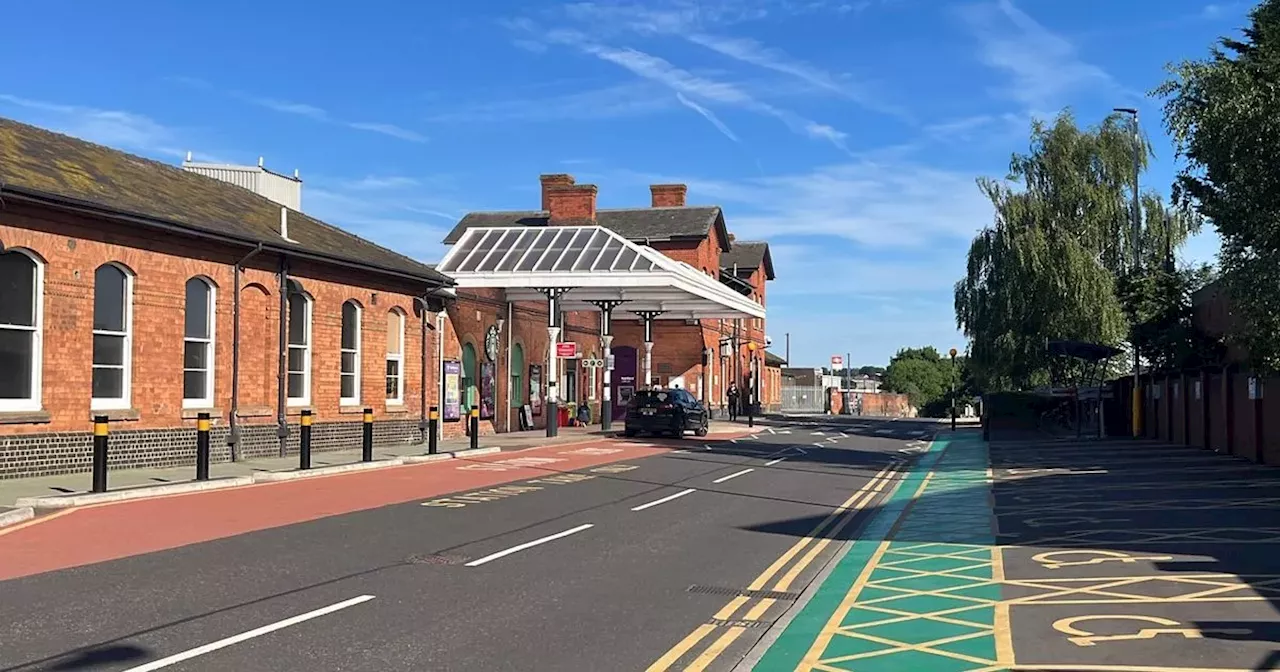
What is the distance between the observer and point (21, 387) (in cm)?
1720

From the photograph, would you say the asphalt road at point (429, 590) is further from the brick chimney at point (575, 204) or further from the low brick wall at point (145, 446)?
the brick chimney at point (575, 204)

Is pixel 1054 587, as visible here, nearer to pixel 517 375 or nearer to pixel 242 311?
pixel 242 311

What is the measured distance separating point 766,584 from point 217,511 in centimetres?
805

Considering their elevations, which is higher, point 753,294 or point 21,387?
point 753,294

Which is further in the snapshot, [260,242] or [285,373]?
[285,373]

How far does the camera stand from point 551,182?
5925 cm

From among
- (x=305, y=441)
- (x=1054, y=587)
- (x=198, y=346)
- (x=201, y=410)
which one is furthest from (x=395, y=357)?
(x=1054, y=587)

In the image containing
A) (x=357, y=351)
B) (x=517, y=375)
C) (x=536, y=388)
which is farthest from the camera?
(x=536, y=388)

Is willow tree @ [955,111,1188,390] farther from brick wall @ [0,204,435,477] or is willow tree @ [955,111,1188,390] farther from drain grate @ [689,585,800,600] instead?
drain grate @ [689,585,800,600]

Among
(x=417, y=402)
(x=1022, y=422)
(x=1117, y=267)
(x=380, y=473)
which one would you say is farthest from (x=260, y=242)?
(x=1117, y=267)

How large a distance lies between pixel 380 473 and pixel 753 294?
51.7 m

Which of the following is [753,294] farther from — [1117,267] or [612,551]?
[612,551]

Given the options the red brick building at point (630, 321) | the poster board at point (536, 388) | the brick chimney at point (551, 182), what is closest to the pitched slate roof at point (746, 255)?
the red brick building at point (630, 321)

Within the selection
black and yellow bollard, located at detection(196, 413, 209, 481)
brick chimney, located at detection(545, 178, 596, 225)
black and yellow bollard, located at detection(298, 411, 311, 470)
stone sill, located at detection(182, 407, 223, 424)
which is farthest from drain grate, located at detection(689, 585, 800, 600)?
brick chimney, located at detection(545, 178, 596, 225)
